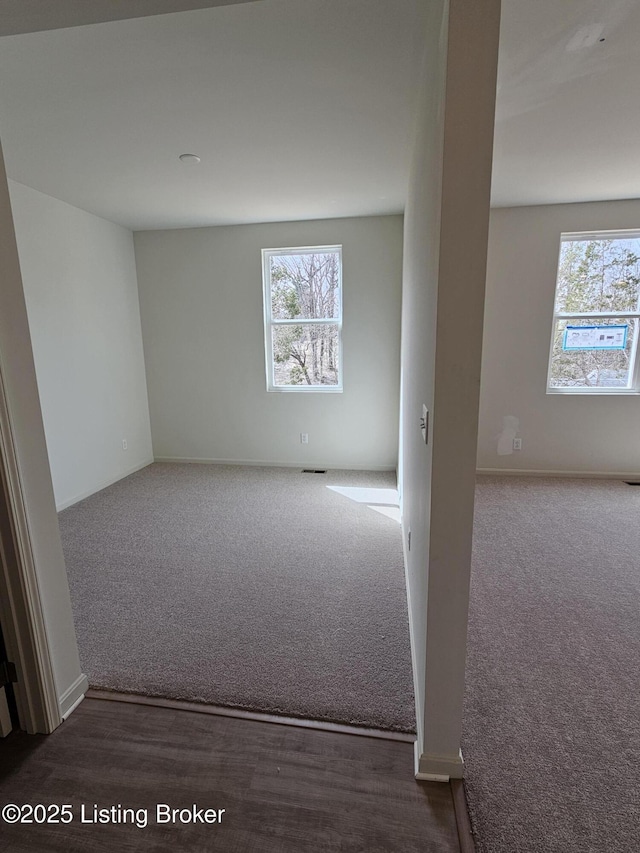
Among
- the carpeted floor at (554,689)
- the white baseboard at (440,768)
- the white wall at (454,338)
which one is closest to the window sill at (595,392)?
the carpeted floor at (554,689)

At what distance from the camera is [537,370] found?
407 cm

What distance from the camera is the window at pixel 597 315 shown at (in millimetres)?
3846

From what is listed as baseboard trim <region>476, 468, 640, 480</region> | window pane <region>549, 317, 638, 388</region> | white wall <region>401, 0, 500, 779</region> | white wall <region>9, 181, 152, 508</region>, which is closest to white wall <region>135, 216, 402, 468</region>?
white wall <region>9, 181, 152, 508</region>

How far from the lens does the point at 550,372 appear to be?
13.4 feet

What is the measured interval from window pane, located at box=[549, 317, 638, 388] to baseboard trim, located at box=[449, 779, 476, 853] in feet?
12.4

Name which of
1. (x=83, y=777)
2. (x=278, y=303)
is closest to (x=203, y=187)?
(x=278, y=303)

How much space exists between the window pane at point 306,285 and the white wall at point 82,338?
166 cm

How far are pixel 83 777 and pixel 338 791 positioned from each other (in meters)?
0.84

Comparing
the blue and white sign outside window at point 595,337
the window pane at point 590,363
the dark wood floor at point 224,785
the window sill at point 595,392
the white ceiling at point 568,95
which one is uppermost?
the white ceiling at point 568,95

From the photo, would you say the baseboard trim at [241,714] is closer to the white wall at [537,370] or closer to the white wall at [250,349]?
the white wall at [250,349]

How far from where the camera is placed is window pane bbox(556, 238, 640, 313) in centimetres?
383

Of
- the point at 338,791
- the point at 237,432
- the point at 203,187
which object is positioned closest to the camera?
the point at 338,791

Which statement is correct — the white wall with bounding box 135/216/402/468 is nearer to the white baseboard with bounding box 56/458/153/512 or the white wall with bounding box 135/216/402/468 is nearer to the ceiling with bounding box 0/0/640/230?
the white baseboard with bounding box 56/458/153/512

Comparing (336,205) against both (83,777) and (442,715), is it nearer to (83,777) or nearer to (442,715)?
(442,715)
